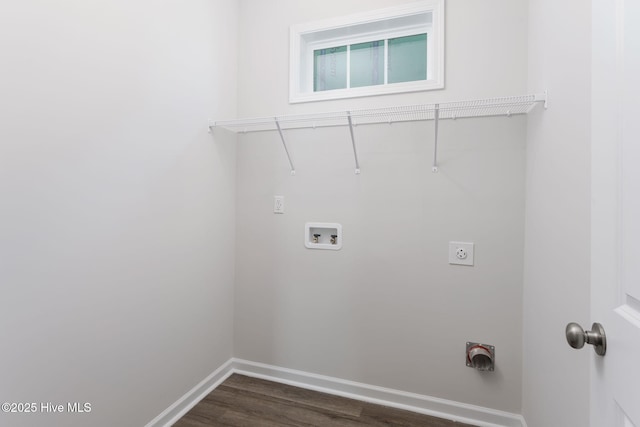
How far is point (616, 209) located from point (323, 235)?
1.50 m

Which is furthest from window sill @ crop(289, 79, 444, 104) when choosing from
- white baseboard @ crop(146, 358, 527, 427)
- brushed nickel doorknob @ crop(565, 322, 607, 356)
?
white baseboard @ crop(146, 358, 527, 427)

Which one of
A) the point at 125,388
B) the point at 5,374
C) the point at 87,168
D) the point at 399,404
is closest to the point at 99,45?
the point at 87,168

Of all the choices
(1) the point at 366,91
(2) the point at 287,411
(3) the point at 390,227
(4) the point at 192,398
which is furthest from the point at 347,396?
(1) the point at 366,91

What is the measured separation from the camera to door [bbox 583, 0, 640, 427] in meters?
0.55

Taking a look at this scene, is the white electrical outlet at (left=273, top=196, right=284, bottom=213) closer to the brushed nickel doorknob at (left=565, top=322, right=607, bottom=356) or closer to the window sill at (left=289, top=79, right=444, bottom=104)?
the window sill at (left=289, top=79, right=444, bottom=104)

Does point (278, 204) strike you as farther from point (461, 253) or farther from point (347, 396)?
point (347, 396)

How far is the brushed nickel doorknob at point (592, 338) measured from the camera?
0.65 metres

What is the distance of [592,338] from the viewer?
664 mm

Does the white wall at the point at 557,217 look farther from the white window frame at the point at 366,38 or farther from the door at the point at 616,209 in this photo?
the white window frame at the point at 366,38

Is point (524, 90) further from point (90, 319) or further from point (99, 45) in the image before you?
point (90, 319)

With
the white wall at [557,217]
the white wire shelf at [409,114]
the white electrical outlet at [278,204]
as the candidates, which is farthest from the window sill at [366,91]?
the white electrical outlet at [278,204]

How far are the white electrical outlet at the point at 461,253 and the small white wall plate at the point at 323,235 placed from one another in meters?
0.66

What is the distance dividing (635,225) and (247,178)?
195 centimetres

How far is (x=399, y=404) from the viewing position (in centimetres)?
178
